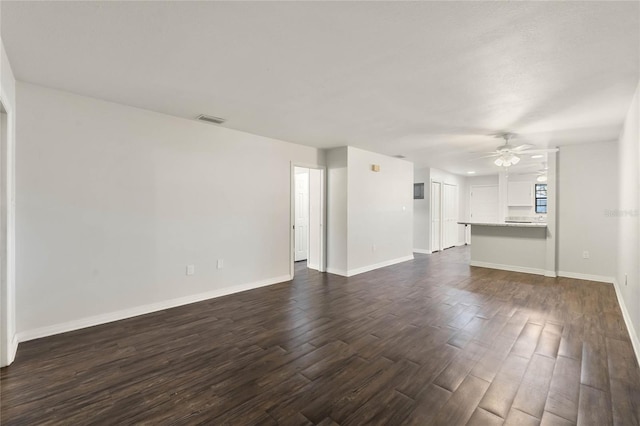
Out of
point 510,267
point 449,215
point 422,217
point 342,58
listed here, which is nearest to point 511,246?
point 510,267

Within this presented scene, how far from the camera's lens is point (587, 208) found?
507cm

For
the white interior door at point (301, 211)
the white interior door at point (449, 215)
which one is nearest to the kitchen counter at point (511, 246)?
the white interior door at point (449, 215)

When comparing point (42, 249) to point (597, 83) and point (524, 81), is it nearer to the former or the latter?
point (524, 81)

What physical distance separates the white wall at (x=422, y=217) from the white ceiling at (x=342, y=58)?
440cm

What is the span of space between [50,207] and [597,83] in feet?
17.6

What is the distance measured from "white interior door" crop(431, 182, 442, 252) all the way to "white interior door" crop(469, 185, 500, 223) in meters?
2.39

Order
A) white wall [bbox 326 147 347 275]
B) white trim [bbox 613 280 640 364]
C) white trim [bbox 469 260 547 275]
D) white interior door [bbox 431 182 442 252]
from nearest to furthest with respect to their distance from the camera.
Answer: white trim [bbox 613 280 640 364]
white wall [bbox 326 147 347 275]
white trim [bbox 469 260 547 275]
white interior door [bbox 431 182 442 252]

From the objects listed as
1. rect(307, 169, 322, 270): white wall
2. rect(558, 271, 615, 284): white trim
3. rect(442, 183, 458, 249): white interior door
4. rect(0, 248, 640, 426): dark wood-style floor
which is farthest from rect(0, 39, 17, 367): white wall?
rect(442, 183, 458, 249): white interior door

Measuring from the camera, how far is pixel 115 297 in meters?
3.25

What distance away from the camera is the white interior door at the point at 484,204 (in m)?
9.62

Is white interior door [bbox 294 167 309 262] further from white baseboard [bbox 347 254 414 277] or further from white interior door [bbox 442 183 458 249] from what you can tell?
white interior door [bbox 442 183 458 249]

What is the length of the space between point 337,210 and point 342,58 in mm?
3494

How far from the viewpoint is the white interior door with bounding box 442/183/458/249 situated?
347 inches

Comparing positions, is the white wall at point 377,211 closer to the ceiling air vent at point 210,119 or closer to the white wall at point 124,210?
the white wall at point 124,210
